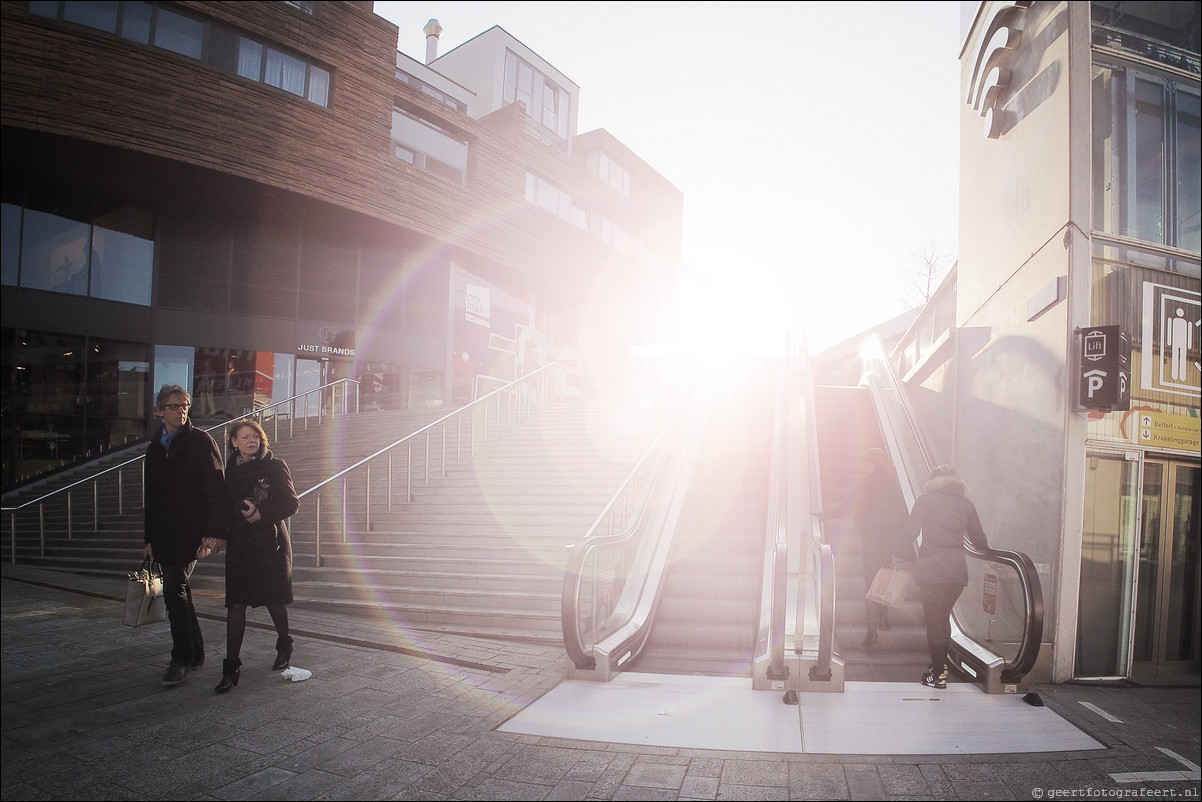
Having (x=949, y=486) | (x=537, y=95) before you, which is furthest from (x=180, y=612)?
(x=537, y=95)

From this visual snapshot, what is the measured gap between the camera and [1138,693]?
563cm

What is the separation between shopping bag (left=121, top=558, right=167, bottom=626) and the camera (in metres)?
4.52

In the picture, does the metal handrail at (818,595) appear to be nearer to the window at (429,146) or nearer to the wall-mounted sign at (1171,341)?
the wall-mounted sign at (1171,341)

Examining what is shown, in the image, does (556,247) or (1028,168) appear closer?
(1028,168)

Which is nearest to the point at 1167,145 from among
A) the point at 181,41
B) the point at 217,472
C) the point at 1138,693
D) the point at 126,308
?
the point at 1138,693

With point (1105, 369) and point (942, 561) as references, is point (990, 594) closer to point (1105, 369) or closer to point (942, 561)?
point (942, 561)

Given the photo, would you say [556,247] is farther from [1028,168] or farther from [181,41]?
[1028,168]

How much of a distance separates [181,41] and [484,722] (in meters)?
17.2

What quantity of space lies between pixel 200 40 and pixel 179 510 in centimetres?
1538

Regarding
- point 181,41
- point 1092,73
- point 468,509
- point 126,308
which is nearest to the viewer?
point 1092,73

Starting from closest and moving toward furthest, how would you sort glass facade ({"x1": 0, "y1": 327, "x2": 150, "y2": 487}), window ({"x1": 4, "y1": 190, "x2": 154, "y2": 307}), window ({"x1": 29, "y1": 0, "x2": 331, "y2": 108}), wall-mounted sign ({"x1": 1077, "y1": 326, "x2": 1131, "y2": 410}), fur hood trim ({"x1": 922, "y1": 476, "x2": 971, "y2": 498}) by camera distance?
fur hood trim ({"x1": 922, "y1": 476, "x2": 971, "y2": 498}) → wall-mounted sign ({"x1": 1077, "y1": 326, "x2": 1131, "y2": 410}) → window ({"x1": 29, "y1": 0, "x2": 331, "y2": 108}) → glass facade ({"x1": 0, "y1": 327, "x2": 150, "y2": 487}) → window ({"x1": 4, "y1": 190, "x2": 154, "y2": 307})

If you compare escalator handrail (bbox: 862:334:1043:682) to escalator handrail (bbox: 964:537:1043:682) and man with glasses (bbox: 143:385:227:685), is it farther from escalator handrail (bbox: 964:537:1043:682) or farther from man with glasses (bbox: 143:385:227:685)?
man with glasses (bbox: 143:385:227:685)

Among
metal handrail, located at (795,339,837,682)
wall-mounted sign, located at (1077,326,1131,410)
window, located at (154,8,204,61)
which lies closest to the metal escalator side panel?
metal handrail, located at (795,339,837,682)

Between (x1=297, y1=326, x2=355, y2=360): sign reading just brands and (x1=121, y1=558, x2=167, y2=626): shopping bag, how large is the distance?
14.7 m
